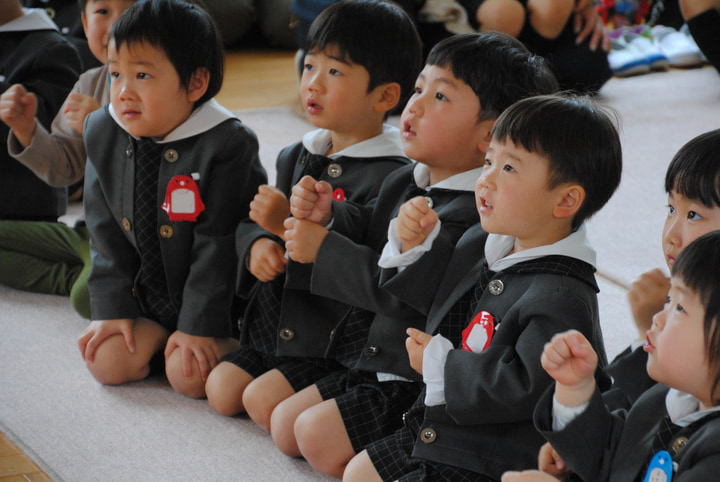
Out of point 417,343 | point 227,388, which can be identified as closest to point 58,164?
point 227,388

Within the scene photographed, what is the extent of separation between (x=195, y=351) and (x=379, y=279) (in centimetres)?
44

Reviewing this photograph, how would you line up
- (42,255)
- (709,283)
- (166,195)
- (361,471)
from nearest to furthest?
(709,283), (361,471), (166,195), (42,255)

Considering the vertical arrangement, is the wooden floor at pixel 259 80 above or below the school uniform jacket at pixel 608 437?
below

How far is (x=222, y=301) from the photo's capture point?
152 centimetres

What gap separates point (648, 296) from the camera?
1.14 metres

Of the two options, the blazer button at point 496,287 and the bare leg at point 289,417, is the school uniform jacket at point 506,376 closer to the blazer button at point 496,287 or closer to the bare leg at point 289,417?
the blazer button at point 496,287

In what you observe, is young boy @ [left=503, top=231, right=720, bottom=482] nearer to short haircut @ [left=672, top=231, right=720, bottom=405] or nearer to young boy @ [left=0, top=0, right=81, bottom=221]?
short haircut @ [left=672, top=231, right=720, bottom=405]

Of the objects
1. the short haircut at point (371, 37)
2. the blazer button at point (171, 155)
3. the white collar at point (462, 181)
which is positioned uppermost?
the short haircut at point (371, 37)

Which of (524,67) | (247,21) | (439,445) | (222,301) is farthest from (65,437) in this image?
(247,21)

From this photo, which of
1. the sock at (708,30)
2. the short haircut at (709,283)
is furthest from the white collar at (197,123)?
the sock at (708,30)

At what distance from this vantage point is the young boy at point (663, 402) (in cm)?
82

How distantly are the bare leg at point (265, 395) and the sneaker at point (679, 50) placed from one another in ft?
10.3

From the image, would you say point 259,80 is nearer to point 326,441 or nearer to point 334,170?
point 334,170

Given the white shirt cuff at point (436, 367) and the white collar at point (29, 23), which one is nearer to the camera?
the white shirt cuff at point (436, 367)
